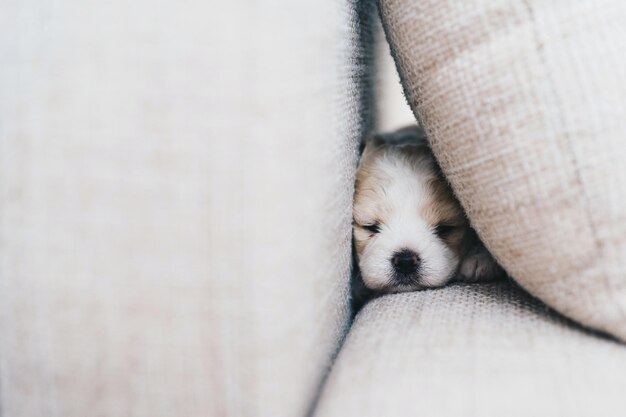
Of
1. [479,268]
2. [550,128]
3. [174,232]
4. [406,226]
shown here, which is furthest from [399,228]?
[174,232]

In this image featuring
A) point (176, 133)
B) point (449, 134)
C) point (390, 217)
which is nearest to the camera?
point (176, 133)

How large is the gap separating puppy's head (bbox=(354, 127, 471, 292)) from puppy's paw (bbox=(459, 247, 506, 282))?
0.02 meters

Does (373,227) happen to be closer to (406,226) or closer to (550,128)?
(406,226)

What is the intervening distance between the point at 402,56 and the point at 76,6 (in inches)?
12.5

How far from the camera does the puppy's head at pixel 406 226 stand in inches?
36.0

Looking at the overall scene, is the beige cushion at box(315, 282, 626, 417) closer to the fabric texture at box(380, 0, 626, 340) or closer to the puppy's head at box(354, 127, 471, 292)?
the fabric texture at box(380, 0, 626, 340)

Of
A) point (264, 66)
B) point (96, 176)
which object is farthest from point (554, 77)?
point (96, 176)

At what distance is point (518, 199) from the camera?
0.59 metres

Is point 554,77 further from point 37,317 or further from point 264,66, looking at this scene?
point 37,317

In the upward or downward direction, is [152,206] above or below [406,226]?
above

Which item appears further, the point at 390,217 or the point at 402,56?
the point at 390,217

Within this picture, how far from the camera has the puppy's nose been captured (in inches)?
36.2

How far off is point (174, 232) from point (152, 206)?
0.03 metres

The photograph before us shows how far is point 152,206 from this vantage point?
50 cm
